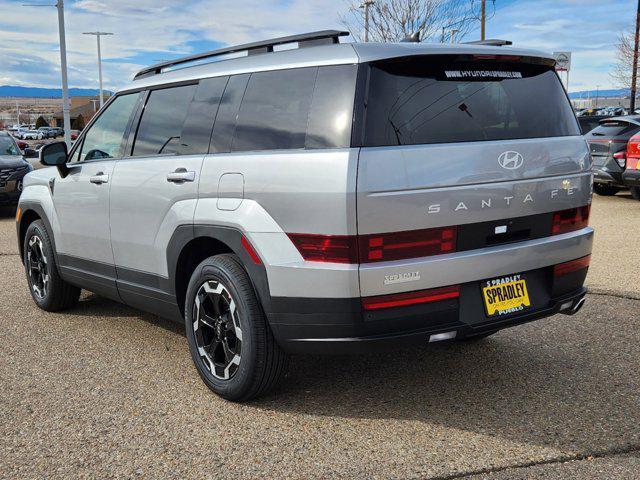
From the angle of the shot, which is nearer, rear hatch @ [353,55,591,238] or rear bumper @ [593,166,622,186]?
rear hatch @ [353,55,591,238]

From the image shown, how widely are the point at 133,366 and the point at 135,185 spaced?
1181mm

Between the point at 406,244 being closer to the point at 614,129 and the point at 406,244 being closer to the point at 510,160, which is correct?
the point at 510,160

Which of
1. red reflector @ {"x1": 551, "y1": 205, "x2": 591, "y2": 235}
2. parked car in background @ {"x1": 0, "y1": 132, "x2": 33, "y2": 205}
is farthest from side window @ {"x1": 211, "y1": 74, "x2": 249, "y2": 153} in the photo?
parked car in background @ {"x1": 0, "y1": 132, "x2": 33, "y2": 205}

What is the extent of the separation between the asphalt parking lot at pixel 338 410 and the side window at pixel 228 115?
1.45m

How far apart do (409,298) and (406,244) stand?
26 cm

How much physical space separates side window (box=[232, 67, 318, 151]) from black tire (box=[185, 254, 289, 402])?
2.21ft

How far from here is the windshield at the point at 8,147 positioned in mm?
14100

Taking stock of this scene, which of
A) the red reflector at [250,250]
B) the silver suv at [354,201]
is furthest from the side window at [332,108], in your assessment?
the red reflector at [250,250]

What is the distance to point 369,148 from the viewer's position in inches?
126

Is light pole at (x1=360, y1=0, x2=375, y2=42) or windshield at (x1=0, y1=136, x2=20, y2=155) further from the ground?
light pole at (x1=360, y1=0, x2=375, y2=42)

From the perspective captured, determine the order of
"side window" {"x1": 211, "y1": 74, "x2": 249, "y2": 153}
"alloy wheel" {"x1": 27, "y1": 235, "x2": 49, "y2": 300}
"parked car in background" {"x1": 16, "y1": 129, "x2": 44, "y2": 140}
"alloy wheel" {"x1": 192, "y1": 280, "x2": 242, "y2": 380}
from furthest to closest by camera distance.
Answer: "parked car in background" {"x1": 16, "y1": 129, "x2": 44, "y2": 140} → "alloy wheel" {"x1": 27, "y1": 235, "x2": 49, "y2": 300} → "side window" {"x1": 211, "y1": 74, "x2": 249, "y2": 153} → "alloy wheel" {"x1": 192, "y1": 280, "x2": 242, "y2": 380}

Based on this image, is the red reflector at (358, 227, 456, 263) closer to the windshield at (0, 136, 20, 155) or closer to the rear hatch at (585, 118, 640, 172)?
the rear hatch at (585, 118, 640, 172)

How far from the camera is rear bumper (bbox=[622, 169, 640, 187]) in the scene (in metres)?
11.9

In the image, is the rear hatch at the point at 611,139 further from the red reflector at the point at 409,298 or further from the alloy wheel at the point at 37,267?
the red reflector at the point at 409,298
